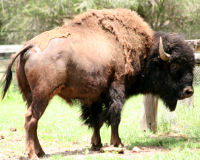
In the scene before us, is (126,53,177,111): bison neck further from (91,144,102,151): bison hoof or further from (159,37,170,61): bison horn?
(91,144,102,151): bison hoof

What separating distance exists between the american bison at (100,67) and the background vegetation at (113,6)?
35.8ft

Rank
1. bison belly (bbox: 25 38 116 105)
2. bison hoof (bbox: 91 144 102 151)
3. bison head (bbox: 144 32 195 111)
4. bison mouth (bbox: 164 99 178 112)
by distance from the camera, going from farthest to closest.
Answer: bison mouth (bbox: 164 99 178 112) → bison head (bbox: 144 32 195 111) → bison hoof (bbox: 91 144 102 151) → bison belly (bbox: 25 38 116 105)

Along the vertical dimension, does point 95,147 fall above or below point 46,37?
below

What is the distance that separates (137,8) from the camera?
18.2 metres

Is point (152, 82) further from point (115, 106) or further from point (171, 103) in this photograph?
point (115, 106)

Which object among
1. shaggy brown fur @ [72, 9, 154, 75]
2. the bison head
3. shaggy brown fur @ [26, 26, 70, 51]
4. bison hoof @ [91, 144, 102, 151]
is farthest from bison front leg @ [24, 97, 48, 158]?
the bison head

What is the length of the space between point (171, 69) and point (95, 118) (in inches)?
63.8

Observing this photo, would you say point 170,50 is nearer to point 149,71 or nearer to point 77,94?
point 149,71

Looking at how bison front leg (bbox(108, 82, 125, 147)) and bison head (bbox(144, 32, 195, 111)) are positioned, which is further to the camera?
bison head (bbox(144, 32, 195, 111))

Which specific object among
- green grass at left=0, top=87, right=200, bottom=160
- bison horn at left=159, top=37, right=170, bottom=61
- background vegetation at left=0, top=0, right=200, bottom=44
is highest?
bison horn at left=159, top=37, right=170, bottom=61

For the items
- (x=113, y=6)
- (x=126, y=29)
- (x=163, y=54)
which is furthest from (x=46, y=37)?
(x=113, y=6)

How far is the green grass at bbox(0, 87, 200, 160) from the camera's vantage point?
5.73m

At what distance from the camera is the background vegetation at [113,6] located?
1827 cm

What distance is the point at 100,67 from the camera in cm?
612
